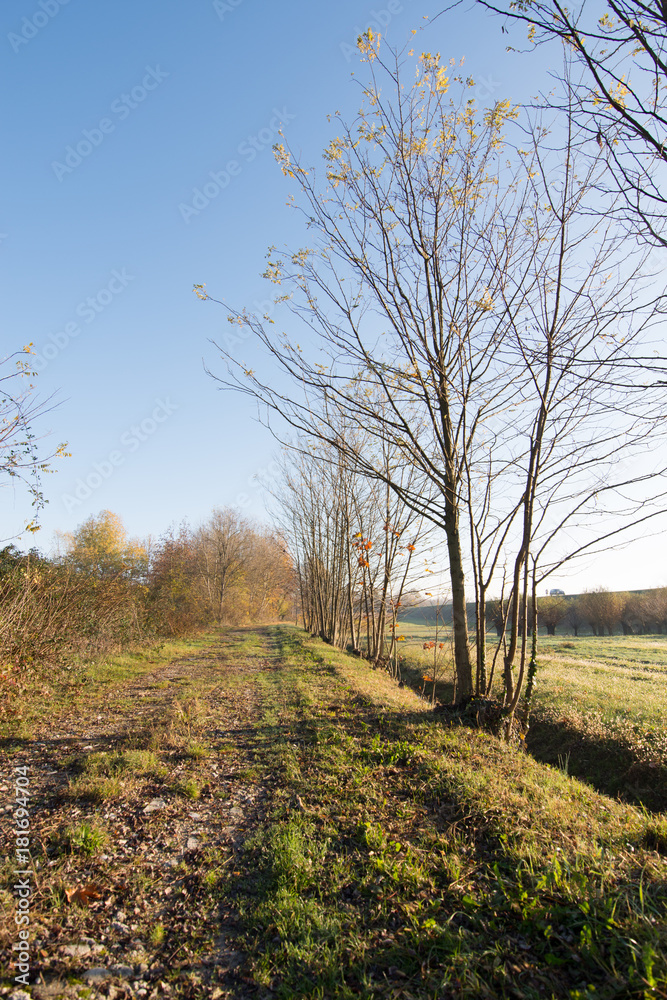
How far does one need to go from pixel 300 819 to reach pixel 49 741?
3.74 m

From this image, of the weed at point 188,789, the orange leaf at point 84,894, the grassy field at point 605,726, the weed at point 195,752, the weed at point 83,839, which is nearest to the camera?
the orange leaf at point 84,894

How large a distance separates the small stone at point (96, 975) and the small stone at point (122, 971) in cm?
3

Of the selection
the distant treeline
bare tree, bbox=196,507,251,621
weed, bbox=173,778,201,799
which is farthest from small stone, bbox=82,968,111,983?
the distant treeline

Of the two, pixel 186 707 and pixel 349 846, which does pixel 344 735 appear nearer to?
pixel 349 846

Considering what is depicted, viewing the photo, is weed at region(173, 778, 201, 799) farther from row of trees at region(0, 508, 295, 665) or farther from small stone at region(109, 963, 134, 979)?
row of trees at region(0, 508, 295, 665)

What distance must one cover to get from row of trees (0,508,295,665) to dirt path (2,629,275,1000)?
1841 millimetres

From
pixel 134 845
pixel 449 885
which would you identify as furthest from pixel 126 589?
pixel 449 885

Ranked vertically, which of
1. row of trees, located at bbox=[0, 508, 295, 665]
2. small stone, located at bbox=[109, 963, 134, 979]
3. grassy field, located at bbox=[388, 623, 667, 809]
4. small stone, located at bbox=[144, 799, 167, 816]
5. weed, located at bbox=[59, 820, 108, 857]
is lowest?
grassy field, located at bbox=[388, 623, 667, 809]

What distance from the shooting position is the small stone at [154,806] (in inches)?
160

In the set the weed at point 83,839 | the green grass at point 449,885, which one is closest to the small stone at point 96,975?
the green grass at point 449,885

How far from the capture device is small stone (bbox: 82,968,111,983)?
2.30 metres

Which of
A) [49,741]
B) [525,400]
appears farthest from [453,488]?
[49,741]

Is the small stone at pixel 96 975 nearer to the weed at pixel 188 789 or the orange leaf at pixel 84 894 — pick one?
the orange leaf at pixel 84 894

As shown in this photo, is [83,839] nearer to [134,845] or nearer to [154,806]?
[134,845]
